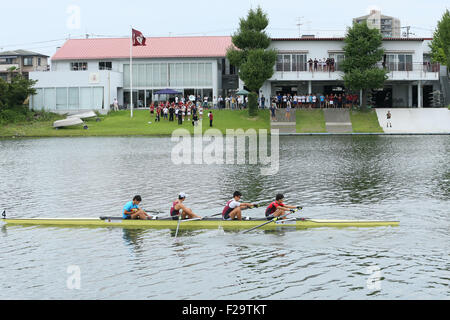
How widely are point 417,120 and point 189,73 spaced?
34412mm

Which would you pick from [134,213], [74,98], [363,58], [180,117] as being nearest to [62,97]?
[74,98]

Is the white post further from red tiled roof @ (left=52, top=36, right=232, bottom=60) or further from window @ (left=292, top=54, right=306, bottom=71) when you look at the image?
red tiled roof @ (left=52, top=36, right=232, bottom=60)

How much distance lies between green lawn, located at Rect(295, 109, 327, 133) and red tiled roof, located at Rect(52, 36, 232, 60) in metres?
17.7

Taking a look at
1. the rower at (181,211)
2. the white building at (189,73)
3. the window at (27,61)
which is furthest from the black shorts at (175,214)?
the window at (27,61)

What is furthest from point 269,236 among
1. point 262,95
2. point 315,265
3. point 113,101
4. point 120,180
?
point 113,101

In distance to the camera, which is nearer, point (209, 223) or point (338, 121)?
point (209, 223)

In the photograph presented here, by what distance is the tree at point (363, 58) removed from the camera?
75.2 metres

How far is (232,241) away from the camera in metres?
21.8

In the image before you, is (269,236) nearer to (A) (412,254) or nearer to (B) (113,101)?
(A) (412,254)

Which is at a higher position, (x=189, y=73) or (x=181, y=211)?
(x=189, y=73)

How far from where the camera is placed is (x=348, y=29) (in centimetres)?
7788

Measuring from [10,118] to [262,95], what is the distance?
113 ft

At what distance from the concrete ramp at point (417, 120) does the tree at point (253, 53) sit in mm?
16324

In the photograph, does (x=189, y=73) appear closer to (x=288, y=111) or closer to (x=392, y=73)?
(x=288, y=111)
